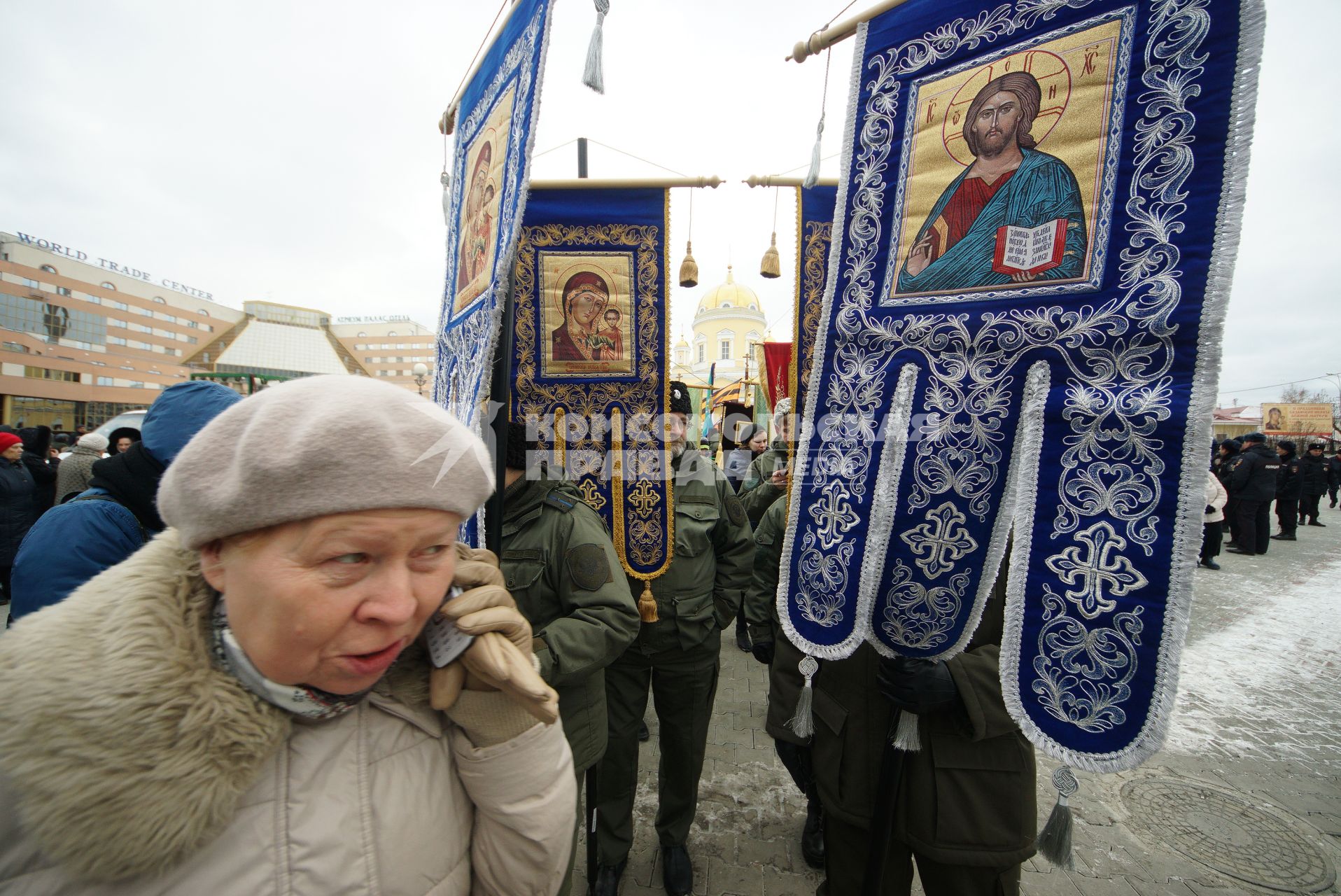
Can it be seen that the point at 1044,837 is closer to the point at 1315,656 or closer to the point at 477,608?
the point at 477,608

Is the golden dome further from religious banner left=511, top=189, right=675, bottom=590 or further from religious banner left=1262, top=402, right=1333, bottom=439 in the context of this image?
religious banner left=511, top=189, right=675, bottom=590

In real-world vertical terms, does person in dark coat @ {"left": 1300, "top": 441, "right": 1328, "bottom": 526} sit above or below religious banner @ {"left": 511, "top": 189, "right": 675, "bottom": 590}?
below

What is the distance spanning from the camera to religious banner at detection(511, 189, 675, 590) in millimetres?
3129

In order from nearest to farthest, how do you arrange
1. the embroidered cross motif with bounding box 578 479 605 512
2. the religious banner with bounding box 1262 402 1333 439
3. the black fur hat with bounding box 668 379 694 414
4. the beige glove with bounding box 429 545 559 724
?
the beige glove with bounding box 429 545 559 724 → the embroidered cross motif with bounding box 578 479 605 512 → the black fur hat with bounding box 668 379 694 414 → the religious banner with bounding box 1262 402 1333 439

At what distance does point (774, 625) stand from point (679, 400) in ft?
5.03

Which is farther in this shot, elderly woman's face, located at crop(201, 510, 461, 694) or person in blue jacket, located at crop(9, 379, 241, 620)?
person in blue jacket, located at crop(9, 379, 241, 620)

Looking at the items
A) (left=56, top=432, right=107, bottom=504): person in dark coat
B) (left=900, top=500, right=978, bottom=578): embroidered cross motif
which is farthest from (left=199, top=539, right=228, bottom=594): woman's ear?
(left=56, top=432, right=107, bottom=504): person in dark coat

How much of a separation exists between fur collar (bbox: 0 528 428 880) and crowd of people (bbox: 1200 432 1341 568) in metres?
10.7

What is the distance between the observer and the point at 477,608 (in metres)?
1.06

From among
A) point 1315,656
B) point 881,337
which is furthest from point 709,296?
point 881,337

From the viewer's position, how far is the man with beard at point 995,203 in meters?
1.34

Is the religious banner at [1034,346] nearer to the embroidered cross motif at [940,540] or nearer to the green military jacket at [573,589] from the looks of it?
the embroidered cross motif at [940,540]

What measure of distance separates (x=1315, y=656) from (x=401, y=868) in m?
8.06

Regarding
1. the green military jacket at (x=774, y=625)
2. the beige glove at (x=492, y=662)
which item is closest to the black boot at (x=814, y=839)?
the green military jacket at (x=774, y=625)
